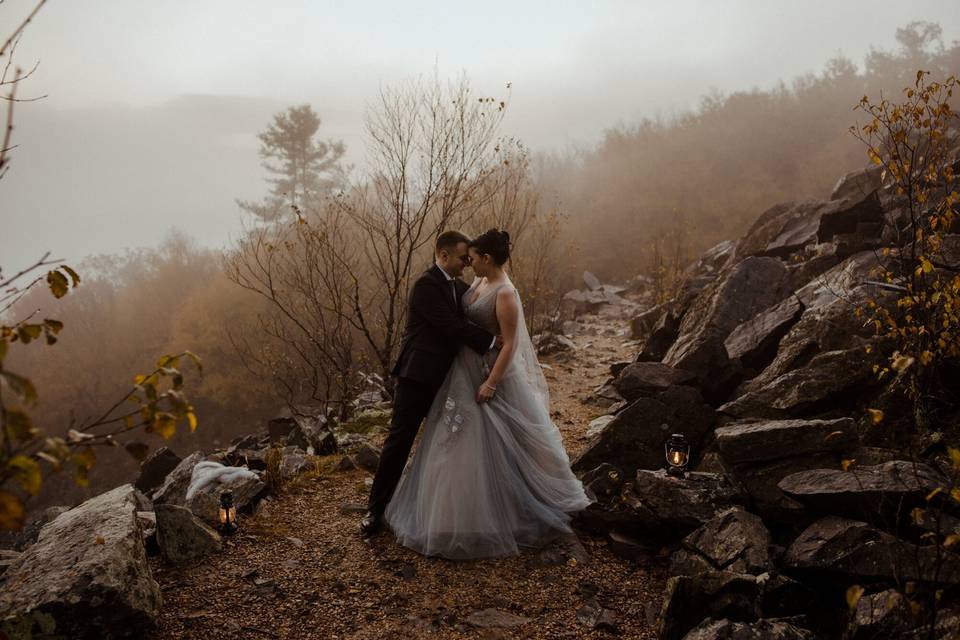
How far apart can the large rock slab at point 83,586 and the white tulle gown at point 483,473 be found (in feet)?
5.78

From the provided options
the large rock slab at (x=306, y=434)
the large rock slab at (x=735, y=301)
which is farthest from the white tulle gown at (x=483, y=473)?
the large rock slab at (x=735, y=301)

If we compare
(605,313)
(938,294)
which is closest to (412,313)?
(938,294)

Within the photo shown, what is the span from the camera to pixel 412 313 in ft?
14.5

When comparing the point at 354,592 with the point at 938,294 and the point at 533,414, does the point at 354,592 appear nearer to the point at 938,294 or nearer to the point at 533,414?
the point at 533,414

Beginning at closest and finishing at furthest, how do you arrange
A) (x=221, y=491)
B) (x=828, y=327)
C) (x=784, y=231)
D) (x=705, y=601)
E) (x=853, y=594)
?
(x=853, y=594) < (x=705, y=601) < (x=221, y=491) < (x=828, y=327) < (x=784, y=231)

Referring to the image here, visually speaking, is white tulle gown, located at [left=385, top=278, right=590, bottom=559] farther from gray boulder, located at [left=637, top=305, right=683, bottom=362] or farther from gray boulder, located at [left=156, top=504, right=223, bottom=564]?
gray boulder, located at [left=637, top=305, right=683, bottom=362]

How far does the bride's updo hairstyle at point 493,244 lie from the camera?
4.33 metres

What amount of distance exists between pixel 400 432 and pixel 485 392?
76 centimetres

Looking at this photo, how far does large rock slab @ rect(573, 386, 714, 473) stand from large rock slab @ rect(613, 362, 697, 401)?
85 cm

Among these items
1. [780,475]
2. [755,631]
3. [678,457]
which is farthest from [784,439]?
[755,631]

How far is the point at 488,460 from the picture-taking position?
427 cm

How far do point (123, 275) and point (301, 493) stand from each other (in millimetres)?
Result: 34407

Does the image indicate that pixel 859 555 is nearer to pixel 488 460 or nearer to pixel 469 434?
pixel 488 460

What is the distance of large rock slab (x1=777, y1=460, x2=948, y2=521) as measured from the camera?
10.8 feet
